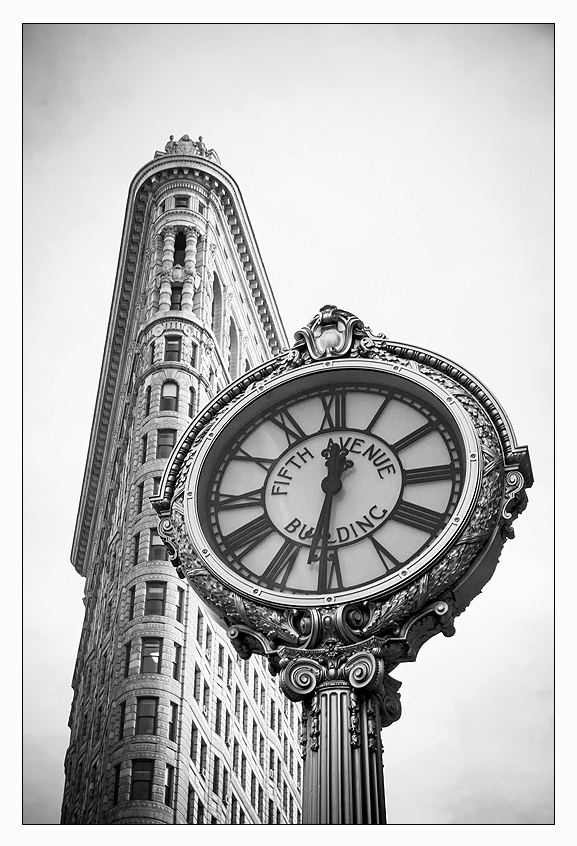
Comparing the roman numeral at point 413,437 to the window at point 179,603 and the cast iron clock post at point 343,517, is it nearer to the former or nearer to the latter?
the cast iron clock post at point 343,517

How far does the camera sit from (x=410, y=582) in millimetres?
9508

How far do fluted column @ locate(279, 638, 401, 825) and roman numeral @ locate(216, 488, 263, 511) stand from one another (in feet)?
5.11

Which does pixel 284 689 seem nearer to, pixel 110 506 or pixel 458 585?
pixel 458 585

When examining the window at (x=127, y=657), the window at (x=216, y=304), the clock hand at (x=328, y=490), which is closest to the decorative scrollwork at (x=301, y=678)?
the clock hand at (x=328, y=490)

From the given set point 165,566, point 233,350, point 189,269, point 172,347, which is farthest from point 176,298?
point 165,566

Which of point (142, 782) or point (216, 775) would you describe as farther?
point (216, 775)

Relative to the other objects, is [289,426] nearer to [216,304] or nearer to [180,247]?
[180,247]

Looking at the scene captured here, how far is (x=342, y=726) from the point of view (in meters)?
9.27

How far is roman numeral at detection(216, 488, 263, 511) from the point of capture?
35.1 feet

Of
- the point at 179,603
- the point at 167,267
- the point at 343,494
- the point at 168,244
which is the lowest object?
the point at 343,494

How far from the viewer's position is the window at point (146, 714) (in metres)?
55.8

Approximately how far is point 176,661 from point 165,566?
15.8 ft

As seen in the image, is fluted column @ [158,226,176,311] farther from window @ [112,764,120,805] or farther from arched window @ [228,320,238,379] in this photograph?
window @ [112,764,120,805]

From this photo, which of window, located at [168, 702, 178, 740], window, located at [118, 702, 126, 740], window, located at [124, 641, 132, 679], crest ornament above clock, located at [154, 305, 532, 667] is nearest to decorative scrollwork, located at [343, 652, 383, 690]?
crest ornament above clock, located at [154, 305, 532, 667]
